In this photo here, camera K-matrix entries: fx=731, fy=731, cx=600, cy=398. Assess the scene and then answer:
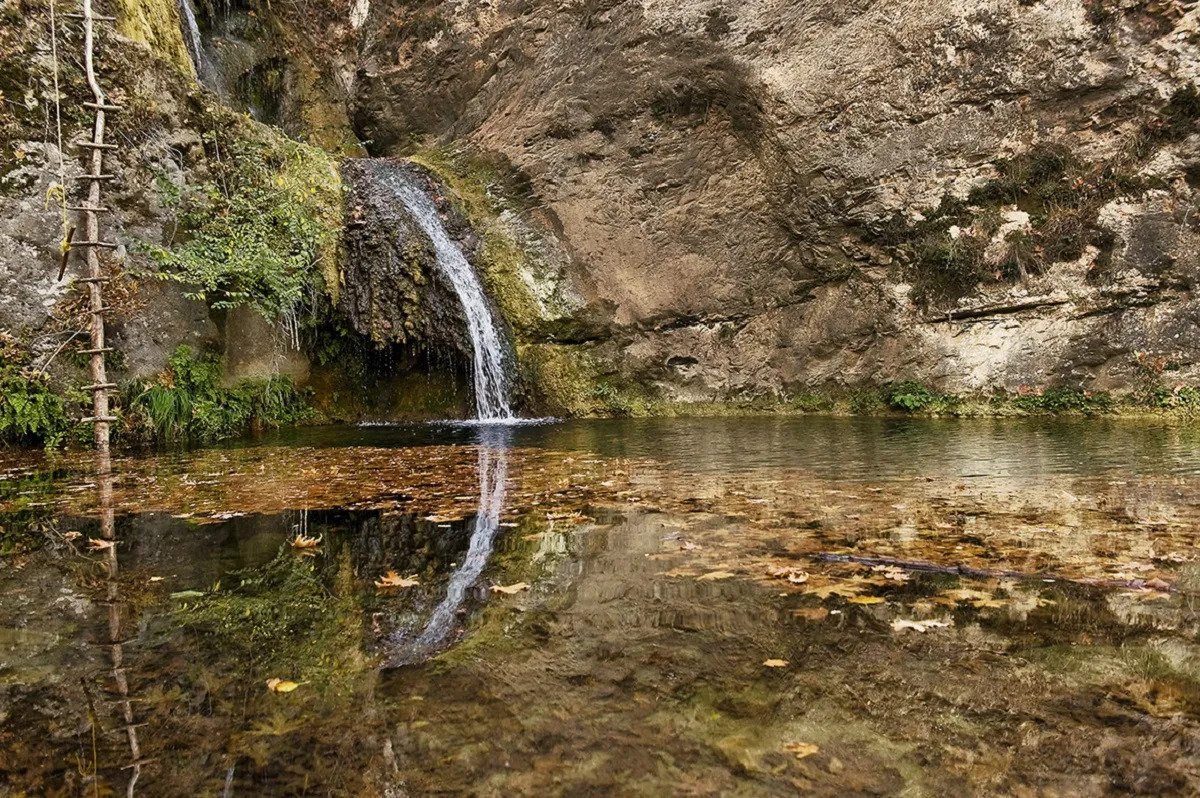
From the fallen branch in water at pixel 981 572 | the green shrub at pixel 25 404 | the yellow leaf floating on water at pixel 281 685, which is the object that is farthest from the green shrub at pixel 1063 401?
the green shrub at pixel 25 404

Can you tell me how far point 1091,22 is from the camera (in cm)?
1087

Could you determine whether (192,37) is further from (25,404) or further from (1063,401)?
(1063,401)

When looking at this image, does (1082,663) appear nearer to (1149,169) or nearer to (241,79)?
(1149,169)

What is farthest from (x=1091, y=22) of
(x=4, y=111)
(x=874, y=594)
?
(x=4, y=111)

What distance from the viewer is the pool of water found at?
1.70 meters

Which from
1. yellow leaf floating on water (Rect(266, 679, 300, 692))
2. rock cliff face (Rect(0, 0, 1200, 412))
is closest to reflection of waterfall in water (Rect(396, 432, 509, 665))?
yellow leaf floating on water (Rect(266, 679, 300, 692))

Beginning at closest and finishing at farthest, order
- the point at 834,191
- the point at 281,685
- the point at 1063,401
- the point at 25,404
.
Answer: the point at 281,685
the point at 25,404
the point at 1063,401
the point at 834,191

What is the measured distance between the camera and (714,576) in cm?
305

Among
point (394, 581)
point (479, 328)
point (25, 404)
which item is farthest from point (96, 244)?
point (394, 581)

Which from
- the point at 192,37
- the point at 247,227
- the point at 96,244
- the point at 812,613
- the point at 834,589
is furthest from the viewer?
the point at 192,37

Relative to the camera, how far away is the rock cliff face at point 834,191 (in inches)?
420

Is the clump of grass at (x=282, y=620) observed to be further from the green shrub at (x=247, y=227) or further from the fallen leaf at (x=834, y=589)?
the green shrub at (x=247, y=227)

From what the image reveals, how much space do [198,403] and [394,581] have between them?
7.66 m

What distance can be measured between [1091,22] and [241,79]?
15.8 meters
